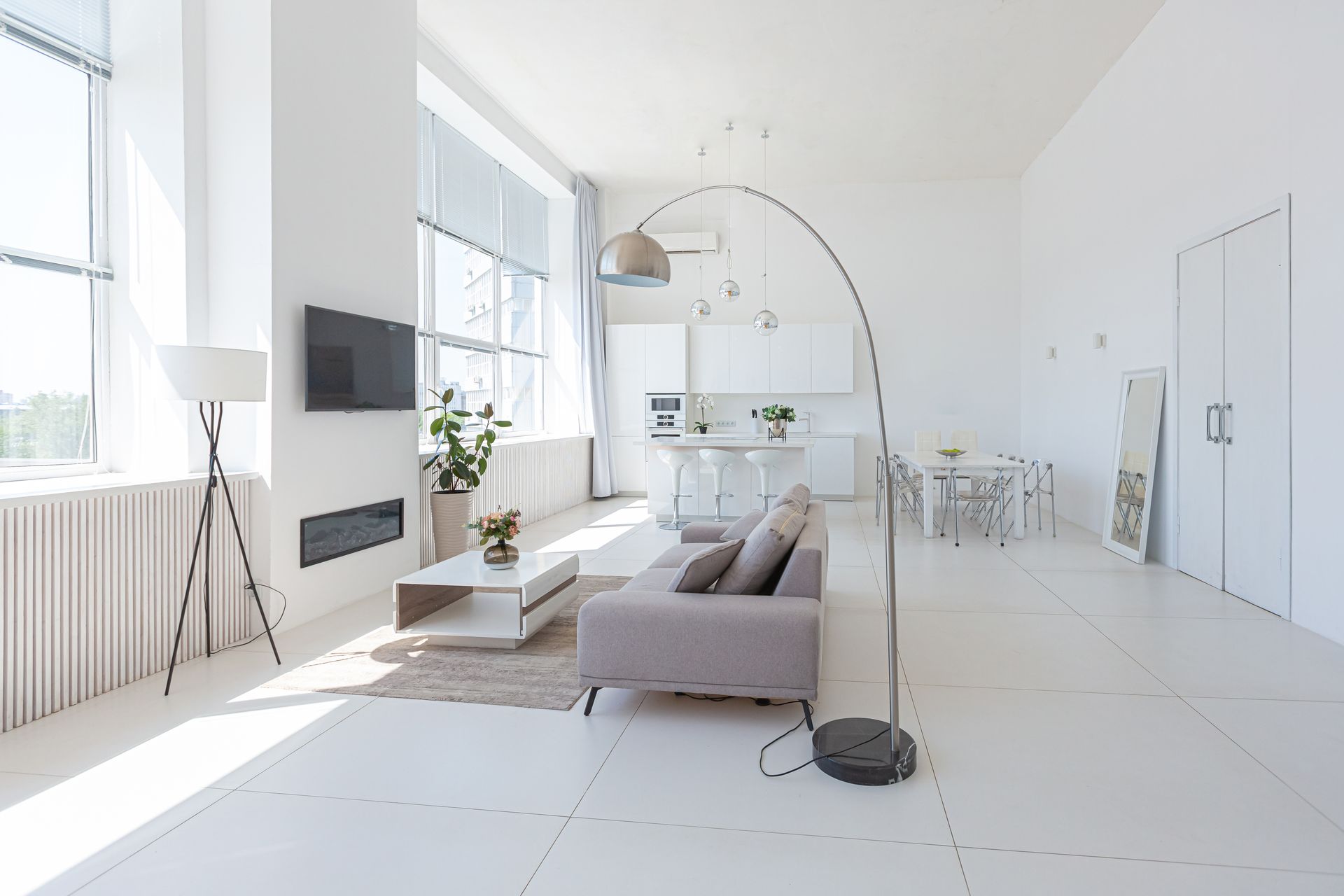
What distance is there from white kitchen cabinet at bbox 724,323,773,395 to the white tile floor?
6346 millimetres

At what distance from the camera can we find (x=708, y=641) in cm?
281

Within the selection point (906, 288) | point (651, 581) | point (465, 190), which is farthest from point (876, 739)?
point (906, 288)

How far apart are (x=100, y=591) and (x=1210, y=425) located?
6420 mm

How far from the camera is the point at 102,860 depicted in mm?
2021

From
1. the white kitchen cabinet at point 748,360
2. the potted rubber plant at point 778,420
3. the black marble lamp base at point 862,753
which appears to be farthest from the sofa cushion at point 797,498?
the white kitchen cabinet at point 748,360

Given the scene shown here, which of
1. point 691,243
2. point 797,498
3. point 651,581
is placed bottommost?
point 651,581

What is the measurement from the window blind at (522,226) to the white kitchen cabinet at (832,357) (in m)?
3.67

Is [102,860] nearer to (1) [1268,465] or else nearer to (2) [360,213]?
(2) [360,213]

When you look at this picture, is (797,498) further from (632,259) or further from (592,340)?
(592,340)

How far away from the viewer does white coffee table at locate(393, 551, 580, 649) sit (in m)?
3.78

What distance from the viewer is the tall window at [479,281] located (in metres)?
6.66

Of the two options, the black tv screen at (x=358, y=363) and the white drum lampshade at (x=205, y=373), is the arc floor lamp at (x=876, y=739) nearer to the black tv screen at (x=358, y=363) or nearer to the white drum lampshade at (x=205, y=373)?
the white drum lampshade at (x=205, y=373)

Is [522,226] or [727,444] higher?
[522,226]

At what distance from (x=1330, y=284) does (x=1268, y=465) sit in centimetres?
109
